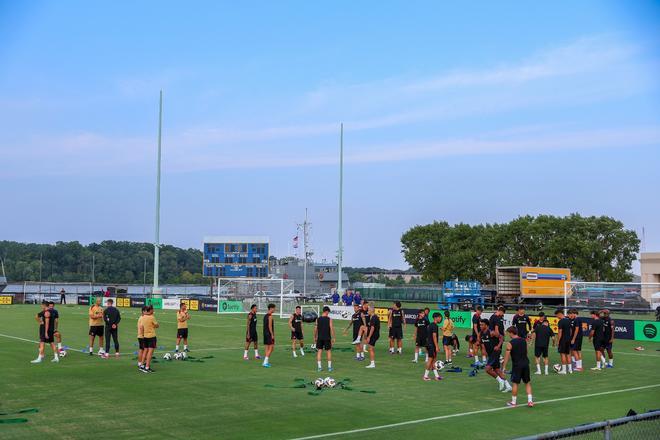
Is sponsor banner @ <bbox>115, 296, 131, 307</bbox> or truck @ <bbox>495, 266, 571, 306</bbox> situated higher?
truck @ <bbox>495, 266, 571, 306</bbox>

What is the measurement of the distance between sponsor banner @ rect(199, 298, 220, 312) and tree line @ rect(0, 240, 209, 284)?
350 ft

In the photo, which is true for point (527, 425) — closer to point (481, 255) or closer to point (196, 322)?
point (196, 322)

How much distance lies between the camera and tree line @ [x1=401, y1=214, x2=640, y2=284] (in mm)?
80375

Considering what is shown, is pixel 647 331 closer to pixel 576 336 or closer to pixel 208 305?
pixel 576 336

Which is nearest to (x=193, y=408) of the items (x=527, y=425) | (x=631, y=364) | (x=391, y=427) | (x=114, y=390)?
(x=114, y=390)

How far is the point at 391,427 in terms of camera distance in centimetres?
1351

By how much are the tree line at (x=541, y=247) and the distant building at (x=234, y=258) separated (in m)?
22.9

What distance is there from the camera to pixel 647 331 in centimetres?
3322

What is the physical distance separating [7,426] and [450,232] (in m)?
78.2

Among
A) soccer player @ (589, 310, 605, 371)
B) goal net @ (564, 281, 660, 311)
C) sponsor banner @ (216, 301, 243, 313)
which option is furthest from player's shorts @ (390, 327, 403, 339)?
sponsor banner @ (216, 301, 243, 313)

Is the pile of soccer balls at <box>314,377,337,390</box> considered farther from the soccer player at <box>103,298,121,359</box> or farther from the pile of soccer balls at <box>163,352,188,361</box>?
the soccer player at <box>103,298,121,359</box>

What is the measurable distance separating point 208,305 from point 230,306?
132 inches

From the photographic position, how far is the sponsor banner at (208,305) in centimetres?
5750

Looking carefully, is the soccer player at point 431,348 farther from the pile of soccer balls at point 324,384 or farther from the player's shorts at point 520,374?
the player's shorts at point 520,374
